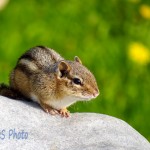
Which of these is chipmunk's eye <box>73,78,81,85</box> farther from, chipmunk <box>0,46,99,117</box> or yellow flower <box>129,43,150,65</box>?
yellow flower <box>129,43,150,65</box>

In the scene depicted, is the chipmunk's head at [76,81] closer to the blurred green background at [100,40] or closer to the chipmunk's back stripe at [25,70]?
the chipmunk's back stripe at [25,70]

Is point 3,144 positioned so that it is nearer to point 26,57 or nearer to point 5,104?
point 5,104

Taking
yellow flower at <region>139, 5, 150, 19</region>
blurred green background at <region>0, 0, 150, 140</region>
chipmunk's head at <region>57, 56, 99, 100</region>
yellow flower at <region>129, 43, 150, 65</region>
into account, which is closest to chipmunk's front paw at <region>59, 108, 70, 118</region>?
chipmunk's head at <region>57, 56, 99, 100</region>

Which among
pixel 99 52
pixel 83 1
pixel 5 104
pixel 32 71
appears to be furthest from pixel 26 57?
pixel 83 1

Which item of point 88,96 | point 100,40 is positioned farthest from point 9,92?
point 100,40

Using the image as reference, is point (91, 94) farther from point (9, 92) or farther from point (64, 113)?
point (9, 92)

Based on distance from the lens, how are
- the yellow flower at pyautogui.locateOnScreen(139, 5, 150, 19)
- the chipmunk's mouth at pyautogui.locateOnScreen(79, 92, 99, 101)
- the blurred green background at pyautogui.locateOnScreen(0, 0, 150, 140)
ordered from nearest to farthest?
the chipmunk's mouth at pyautogui.locateOnScreen(79, 92, 99, 101), the blurred green background at pyautogui.locateOnScreen(0, 0, 150, 140), the yellow flower at pyautogui.locateOnScreen(139, 5, 150, 19)
